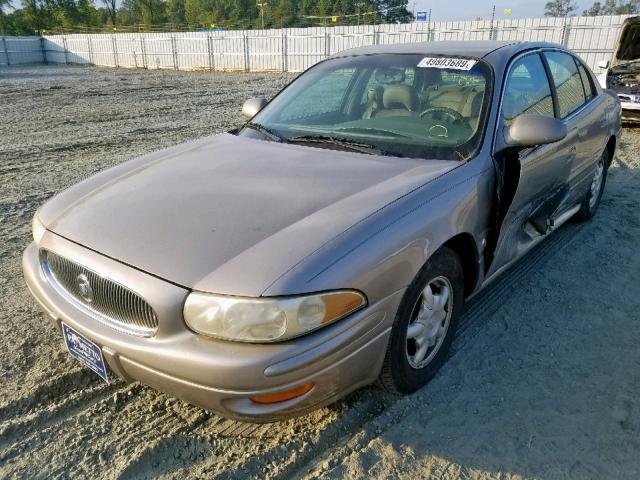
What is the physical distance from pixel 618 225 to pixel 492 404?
3031 mm

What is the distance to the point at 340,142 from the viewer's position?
2.88 meters

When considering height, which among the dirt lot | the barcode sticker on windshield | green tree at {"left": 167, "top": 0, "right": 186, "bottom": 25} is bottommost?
the dirt lot

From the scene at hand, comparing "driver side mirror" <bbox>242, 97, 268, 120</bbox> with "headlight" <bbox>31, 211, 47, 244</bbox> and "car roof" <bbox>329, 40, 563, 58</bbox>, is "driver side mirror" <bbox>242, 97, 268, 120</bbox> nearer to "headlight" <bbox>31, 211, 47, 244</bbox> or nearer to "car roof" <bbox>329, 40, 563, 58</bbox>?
"car roof" <bbox>329, 40, 563, 58</bbox>

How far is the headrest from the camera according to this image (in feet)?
10.0

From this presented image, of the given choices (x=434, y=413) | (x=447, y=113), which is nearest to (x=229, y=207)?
(x=434, y=413)

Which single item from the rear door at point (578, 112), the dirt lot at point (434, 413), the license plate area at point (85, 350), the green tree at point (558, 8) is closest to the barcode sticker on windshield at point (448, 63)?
the rear door at point (578, 112)

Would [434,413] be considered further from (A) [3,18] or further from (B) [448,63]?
(A) [3,18]

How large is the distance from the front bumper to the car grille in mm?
34

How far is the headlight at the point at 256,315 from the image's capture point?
174 cm

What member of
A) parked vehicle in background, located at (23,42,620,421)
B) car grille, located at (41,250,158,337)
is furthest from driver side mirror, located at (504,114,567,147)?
car grille, located at (41,250,158,337)

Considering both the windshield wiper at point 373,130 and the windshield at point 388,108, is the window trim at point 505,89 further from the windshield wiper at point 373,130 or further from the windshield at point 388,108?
the windshield wiper at point 373,130

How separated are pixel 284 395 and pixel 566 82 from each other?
3.29 m

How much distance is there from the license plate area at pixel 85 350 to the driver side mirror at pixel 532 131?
7.32 feet

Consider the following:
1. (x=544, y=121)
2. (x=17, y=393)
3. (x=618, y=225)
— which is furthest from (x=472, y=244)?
(x=618, y=225)
